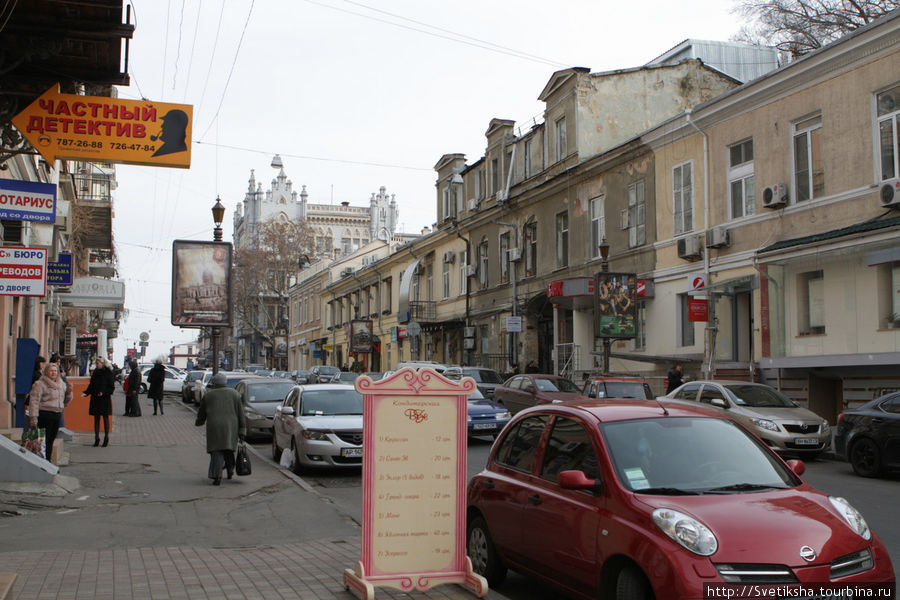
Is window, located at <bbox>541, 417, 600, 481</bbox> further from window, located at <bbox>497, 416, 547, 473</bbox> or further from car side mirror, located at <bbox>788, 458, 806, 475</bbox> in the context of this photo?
car side mirror, located at <bbox>788, 458, 806, 475</bbox>

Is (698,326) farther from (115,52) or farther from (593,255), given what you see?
(115,52)

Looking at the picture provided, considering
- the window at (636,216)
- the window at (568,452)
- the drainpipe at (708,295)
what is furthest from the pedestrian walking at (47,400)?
the window at (636,216)

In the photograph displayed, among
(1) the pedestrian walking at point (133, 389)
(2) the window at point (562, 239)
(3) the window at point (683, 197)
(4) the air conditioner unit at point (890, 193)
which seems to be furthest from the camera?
(2) the window at point (562, 239)

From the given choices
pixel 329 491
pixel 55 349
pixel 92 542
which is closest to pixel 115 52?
pixel 92 542

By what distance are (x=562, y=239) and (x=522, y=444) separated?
26.6 meters

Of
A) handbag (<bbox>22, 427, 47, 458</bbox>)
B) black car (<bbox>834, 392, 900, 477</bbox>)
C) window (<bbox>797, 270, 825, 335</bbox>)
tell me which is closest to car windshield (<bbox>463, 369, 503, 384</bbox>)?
window (<bbox>797, 270, 825, 335</bbox>)

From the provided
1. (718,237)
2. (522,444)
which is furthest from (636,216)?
(522,444)

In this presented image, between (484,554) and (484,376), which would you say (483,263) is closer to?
(484,376)

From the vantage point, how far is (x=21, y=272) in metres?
10.5

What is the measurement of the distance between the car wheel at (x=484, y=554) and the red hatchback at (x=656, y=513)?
0.04 ft

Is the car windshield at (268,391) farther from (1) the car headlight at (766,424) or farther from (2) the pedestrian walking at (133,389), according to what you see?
(1) the car headlight at (766,424)

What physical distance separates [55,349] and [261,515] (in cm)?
2509

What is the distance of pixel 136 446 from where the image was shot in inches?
722

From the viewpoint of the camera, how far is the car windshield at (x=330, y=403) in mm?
15523
